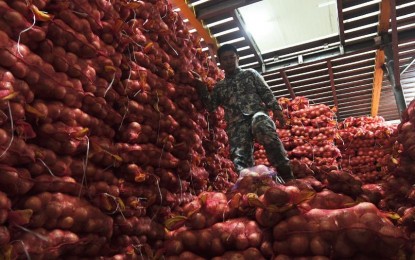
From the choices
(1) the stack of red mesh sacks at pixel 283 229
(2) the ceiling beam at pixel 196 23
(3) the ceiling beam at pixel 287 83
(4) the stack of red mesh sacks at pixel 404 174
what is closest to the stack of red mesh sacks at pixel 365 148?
(3) the ceiling beam at pixel 287 83

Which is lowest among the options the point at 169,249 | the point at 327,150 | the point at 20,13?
the point at 327,150

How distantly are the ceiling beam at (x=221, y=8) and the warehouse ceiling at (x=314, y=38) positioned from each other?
0.01 metres

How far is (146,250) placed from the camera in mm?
2311

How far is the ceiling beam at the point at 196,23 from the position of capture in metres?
5.06

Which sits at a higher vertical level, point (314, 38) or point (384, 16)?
point (384, 16)

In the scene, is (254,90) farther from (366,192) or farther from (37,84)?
(37,84)

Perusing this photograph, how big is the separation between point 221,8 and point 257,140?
2240mm

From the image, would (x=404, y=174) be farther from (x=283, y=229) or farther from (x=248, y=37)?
(x=248, y=37)

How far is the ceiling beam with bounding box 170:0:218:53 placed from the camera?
5.06 m

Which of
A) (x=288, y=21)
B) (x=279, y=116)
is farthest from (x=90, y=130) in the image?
(x=288, y=21)

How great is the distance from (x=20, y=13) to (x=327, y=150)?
208 inches

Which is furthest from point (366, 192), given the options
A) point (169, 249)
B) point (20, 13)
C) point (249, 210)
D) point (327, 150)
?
point (327, 150)

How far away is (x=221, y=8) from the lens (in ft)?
16.9

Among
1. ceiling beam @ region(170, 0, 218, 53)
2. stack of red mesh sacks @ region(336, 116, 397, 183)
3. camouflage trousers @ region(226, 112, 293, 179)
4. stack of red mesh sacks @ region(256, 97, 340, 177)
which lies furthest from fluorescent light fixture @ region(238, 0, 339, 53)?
camouflage trousers @ region(226, 112, 293, 179)
